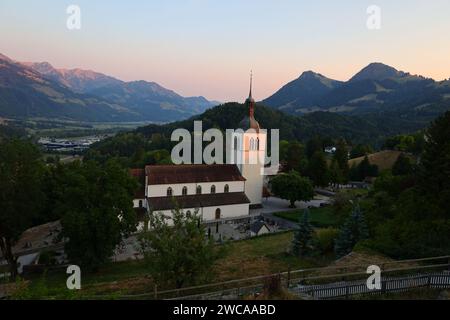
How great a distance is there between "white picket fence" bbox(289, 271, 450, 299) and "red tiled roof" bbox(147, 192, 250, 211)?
2757 cm

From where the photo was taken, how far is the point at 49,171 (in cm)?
5078

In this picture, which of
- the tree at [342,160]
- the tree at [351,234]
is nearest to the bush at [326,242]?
the tree at [351,234]

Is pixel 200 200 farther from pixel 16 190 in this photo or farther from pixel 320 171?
pixel 320 171

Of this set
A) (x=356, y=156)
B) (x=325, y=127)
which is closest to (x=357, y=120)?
(x=325, y=127)

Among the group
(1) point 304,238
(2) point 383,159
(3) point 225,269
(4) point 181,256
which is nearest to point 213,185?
(1) point 304,238

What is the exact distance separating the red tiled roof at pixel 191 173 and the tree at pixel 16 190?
13197 millimetres

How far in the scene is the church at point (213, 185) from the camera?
43.3m

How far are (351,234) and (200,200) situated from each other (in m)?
21.4

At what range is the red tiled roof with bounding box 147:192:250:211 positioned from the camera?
42.3m

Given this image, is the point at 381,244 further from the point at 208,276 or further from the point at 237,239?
the point at 237,239

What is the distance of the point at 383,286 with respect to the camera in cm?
1523

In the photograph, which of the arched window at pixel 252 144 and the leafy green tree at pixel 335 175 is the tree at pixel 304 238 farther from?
the leafy green tree at pixel 335 175

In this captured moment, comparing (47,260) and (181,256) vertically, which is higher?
(181,256)
